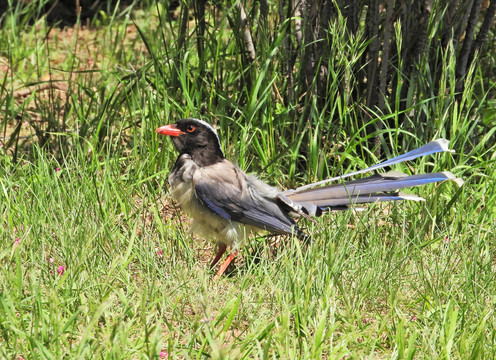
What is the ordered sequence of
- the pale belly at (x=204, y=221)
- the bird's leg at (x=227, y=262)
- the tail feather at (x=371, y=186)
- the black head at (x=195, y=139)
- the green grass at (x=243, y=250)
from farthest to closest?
the black head at (x=195, y=139) < the pale belly at (x=204, y=221) < the tail feather at (x=371, y=186) < the bird's leg at (x=227, y=262) < the green grass at (x=243, y=250)

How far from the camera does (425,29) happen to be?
488 cm

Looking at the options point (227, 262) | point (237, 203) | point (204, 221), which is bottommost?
point (227, 262)

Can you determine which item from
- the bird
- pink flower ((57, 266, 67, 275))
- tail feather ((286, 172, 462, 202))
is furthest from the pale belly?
pink flower ((57, 266, 67, 275))

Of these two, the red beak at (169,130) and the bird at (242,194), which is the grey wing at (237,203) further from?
the red beak at (169,130)

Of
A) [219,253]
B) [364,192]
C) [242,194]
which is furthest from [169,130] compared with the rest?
[364,192]

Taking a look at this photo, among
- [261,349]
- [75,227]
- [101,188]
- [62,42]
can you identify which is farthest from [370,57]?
[62,42]

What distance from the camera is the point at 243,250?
15.5ft

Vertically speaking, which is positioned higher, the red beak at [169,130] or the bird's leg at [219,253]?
the red beak at [169,130]

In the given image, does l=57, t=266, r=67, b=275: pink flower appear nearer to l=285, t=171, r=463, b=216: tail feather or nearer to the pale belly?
the pale belly

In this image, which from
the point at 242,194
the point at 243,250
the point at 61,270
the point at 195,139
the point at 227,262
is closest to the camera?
the point at 61,270

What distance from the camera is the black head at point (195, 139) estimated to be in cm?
459

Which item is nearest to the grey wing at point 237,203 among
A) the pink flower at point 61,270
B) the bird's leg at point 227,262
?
the bird's leg at point 227,262

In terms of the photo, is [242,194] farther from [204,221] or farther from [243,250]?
[243,250]

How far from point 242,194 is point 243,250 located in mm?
412
